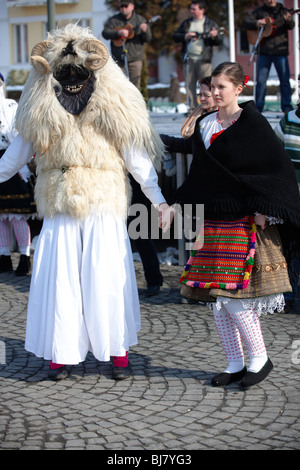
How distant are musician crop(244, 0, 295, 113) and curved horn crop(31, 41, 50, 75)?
6581mm

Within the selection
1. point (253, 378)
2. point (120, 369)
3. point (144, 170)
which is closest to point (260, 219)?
point (144, 170)

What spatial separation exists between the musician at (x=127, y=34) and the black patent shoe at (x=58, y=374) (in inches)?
282

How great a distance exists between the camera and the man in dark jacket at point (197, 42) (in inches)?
440

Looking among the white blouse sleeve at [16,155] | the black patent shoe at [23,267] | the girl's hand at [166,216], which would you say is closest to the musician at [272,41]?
the black patent shoe at [23,267]

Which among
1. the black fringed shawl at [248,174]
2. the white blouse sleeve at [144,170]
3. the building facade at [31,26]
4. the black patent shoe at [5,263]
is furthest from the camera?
the building facade at [31,26]

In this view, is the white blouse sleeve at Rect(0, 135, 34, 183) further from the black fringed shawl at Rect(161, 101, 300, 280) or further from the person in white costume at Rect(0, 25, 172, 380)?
the black fringed shawl at Rect(161, 101, 300, 280)

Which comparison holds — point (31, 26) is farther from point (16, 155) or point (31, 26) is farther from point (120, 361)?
point (120, 361)

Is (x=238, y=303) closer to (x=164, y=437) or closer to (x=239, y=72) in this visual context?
(x=164, y=437)

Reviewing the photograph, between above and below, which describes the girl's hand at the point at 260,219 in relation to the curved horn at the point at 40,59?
below

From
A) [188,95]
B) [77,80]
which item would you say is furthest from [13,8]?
[77,80]

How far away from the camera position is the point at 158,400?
4316 millimetres

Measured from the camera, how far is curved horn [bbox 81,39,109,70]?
448 cm

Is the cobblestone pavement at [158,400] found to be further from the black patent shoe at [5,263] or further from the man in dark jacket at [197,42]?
the man in dark jacket at [197,42]

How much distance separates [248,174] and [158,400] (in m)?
1.42
